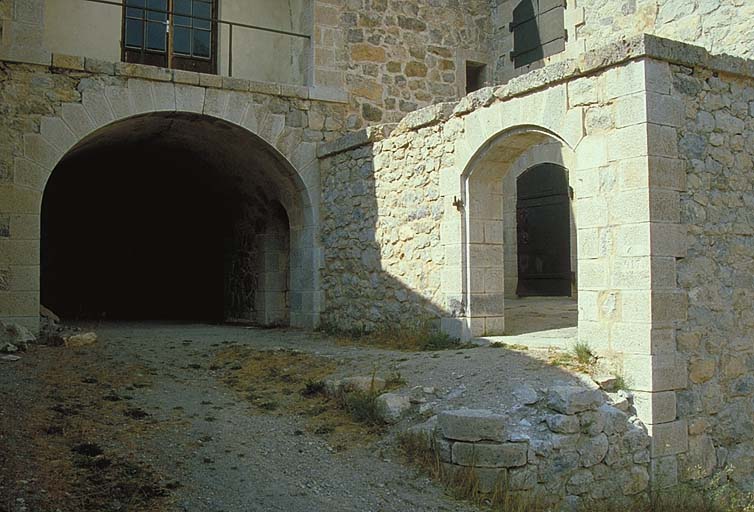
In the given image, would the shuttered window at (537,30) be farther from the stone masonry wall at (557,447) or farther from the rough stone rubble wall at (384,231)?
the stone masonry wall at (557,447)

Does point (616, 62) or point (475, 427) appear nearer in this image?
point (475, 427)

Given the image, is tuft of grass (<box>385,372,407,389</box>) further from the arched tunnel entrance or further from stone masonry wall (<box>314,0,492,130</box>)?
stone masonry wall (<box>314,0,492,130</box>)

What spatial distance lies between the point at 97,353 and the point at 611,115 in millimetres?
5099

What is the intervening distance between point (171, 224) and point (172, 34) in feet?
15.8

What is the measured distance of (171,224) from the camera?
1362 centimetres

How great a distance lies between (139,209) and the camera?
13906 mm

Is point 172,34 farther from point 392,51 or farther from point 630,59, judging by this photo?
point 630,59

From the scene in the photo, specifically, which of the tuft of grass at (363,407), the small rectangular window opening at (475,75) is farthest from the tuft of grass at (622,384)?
the small rectangular window opening at (475,75)

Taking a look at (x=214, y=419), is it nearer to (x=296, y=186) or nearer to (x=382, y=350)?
(x=382, y=350)

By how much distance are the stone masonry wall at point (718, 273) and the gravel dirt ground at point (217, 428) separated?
0.98 m

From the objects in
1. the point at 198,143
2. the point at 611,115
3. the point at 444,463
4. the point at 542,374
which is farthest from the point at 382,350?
the point at 198,143

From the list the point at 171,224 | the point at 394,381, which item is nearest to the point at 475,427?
the point at 394,381

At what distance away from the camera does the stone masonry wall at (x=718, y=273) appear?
17.1 ft

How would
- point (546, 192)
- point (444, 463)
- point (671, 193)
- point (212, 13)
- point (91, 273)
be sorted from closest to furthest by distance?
point (444, 463) → point (671, 193) → point (212, 13) → point (546, 192) → point (91, 273)
